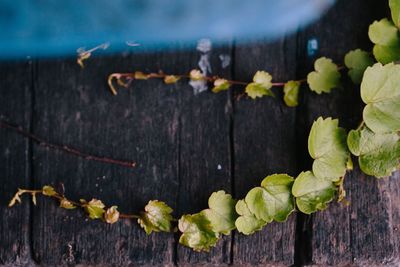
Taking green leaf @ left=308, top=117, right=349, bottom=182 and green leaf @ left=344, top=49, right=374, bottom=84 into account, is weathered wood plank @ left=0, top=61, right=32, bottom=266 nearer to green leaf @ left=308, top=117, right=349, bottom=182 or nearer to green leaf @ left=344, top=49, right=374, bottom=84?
green leaf @ left=308, top=117, right=349, bottom=182

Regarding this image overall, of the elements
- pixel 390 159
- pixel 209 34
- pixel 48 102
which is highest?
pixel 209 34

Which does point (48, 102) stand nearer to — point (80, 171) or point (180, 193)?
point (80, 171)

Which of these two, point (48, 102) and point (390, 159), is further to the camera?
point (48, 102)

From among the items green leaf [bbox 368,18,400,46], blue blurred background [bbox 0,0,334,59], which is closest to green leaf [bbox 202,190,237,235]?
blue blurred background [bbox 0,0,334,59]

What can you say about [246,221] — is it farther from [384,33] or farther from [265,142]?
[384,33]

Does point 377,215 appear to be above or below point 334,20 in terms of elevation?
below

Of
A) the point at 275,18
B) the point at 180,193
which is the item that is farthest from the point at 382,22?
the point at 180,193

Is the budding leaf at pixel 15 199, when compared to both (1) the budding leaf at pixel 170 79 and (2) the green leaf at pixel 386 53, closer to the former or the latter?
(1) the budding leaf at pixel 170 79
